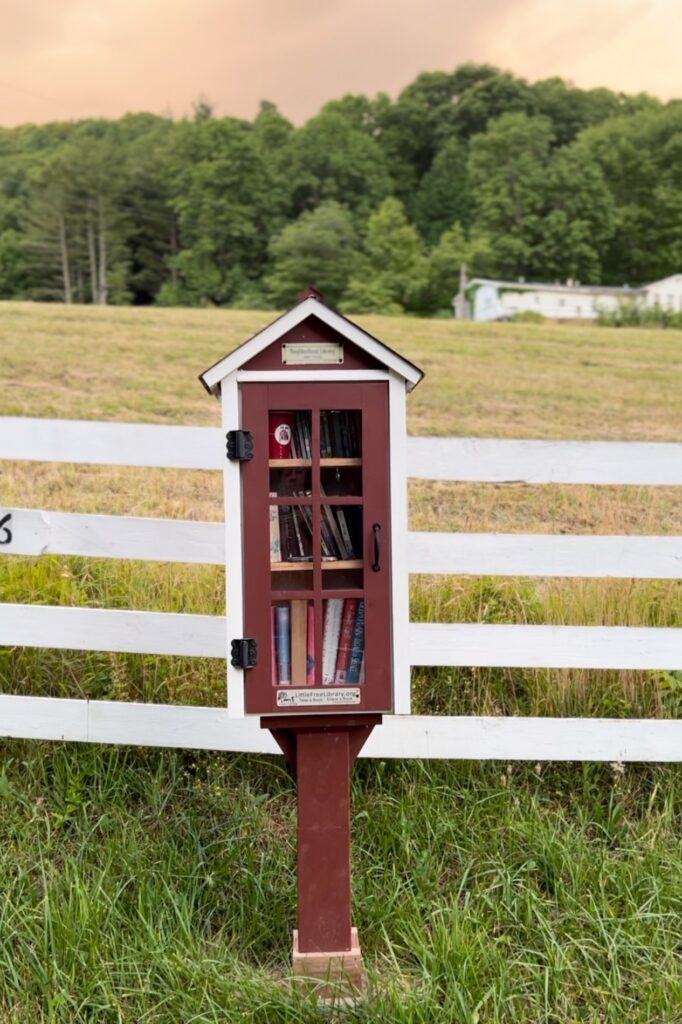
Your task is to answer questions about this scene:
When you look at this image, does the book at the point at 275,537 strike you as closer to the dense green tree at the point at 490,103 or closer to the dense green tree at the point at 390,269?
the dense green tree at the point at 390,269

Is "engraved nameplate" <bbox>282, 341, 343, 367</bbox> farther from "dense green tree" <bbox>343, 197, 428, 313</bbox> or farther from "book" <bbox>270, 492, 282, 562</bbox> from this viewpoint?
"dense green tree" <bbox>343, 197, 428, 313</bbox>

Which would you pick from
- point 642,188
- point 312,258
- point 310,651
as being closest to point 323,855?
point 310,651

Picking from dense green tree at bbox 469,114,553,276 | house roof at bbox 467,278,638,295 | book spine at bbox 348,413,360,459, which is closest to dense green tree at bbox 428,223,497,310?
house roof at bbox 467,278,638,295

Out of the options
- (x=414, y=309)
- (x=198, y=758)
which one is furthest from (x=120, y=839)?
(x=414, y=309)

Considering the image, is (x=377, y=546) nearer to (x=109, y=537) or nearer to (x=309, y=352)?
(x=309, y=352)

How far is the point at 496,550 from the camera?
3.49 m

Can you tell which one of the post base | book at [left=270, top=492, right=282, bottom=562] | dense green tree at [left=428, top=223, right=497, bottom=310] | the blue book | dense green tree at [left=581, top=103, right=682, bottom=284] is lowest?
the post base

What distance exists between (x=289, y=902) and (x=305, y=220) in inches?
2654

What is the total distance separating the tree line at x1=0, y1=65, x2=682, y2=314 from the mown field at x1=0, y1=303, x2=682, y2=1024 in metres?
54.1

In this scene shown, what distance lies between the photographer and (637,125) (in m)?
72.9

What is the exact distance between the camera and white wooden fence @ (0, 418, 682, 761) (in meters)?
3.49

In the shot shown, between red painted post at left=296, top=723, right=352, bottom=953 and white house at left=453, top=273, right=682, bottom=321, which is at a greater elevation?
white house at left=453, top=273, right=682, bottom=321

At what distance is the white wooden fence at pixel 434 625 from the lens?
3.49 metres

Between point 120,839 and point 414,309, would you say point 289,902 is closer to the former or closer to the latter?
point 120,839
